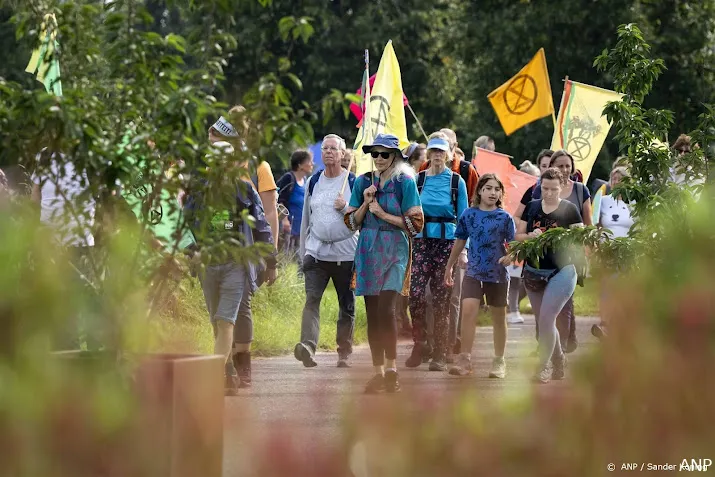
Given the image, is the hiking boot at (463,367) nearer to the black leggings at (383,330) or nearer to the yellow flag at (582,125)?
the black leggings at (383,330)

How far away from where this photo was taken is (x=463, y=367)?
11.4m

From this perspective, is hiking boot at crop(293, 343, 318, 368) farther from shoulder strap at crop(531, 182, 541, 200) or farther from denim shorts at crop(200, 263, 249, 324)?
shoulder strap at crop(531, 182, 541, 200)

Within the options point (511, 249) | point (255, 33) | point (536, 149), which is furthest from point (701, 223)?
point (255, 33)

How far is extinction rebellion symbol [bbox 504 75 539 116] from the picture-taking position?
2139cm

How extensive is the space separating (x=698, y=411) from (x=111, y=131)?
247 cm

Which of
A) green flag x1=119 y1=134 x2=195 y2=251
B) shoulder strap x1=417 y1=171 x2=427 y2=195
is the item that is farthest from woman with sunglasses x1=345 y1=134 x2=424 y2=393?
green flag x1=119 y1=134 x2=195 y2=251

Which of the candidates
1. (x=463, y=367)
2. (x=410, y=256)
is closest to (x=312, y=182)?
(x=463, y=367)

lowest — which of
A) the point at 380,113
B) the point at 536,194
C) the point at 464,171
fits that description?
the point at 536,194

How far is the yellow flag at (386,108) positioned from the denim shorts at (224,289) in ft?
17.0

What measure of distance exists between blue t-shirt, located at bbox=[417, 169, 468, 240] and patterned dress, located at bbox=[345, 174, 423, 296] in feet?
7.29

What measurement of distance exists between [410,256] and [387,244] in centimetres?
27

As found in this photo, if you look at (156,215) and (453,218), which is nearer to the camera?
(156,215)

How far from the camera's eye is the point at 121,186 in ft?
17.5

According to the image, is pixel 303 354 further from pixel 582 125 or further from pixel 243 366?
pixel 582 125
